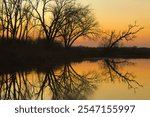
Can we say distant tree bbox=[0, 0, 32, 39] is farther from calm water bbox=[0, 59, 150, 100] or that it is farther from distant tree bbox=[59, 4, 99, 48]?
calm water bbox=[0, 59, 150, 100]

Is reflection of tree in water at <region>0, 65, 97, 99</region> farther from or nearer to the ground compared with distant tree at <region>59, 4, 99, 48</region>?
nearer to the ground

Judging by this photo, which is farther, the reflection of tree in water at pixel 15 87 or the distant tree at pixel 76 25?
the distant tree at pixel 76 25

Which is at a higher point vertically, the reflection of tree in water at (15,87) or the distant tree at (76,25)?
the distant tree at (76,25)

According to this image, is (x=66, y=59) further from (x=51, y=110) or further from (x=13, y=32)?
(x=51, y=110)

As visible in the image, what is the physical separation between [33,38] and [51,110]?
5.35 meters

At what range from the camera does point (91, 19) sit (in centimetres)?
688

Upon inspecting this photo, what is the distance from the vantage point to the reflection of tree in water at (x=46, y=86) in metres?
4.38

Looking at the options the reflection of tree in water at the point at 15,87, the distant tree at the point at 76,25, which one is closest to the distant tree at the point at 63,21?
the distant tree at the point at 76,25

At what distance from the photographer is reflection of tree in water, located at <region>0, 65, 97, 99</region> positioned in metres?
4.38

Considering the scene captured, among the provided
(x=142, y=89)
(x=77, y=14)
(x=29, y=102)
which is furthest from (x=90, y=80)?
(x=77, y=14)

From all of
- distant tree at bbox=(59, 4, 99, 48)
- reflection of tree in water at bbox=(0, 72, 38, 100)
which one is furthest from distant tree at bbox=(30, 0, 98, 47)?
reflection of tree in water at bbox=(0, 72, 38, 100)

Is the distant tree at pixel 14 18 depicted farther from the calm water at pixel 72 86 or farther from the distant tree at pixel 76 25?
the calm water at pixel 72 86

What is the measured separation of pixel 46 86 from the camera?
4.91 meters

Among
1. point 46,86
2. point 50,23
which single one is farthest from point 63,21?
point 46,86
